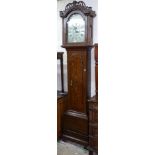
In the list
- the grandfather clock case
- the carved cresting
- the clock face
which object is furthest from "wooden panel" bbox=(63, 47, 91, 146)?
→ the carved cresting

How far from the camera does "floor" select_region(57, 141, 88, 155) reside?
2538mm

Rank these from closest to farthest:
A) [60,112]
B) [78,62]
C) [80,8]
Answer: [80,8] → [78,62] → [60,112]

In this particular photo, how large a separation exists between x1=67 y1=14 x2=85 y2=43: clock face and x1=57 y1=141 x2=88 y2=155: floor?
1404 mm

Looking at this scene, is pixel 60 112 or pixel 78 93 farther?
pixel 60 112

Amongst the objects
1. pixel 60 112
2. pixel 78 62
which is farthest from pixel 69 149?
pixel 78 62

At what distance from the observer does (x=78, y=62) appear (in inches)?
102

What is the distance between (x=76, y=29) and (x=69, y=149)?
157 centimetres

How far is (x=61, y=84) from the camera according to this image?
2.99 meters

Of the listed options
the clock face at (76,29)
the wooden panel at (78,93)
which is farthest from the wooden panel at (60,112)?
the clock face at (76,29)

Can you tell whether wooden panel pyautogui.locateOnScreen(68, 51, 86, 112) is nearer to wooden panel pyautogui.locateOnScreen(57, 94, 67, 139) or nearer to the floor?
wooden panel pyautogui.locateOnScreen(57, 94, 67, 139)

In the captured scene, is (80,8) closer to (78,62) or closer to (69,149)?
(78,62)
